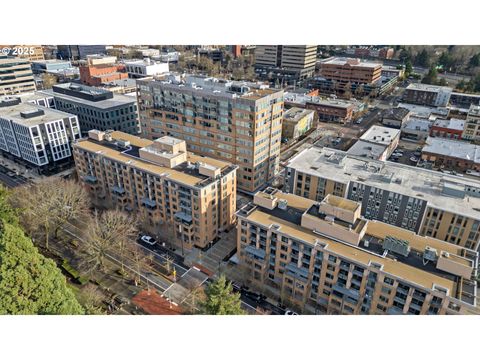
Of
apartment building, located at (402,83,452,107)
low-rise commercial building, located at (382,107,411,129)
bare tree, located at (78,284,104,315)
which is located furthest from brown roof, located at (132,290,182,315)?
apartment building, located at (402,83,452,107)

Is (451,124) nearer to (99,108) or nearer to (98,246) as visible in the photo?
(99,108)

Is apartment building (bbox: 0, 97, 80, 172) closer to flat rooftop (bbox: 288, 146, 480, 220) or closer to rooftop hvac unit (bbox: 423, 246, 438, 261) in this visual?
flat rooftop (bbox: 288, 146, 480, 220)

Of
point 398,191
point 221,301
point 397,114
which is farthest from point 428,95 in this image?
point 221,301

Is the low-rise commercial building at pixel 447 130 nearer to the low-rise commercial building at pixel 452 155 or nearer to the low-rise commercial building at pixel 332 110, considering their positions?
the low-rise commercial building at pixel 452 155

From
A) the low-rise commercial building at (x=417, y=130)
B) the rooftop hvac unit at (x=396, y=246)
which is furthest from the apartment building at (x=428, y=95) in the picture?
the rooftop hvac unit at (x=396, y=246)

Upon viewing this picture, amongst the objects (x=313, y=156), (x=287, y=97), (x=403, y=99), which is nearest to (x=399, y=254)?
(x=313, y=156)

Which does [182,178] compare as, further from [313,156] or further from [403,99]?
[403,99]
